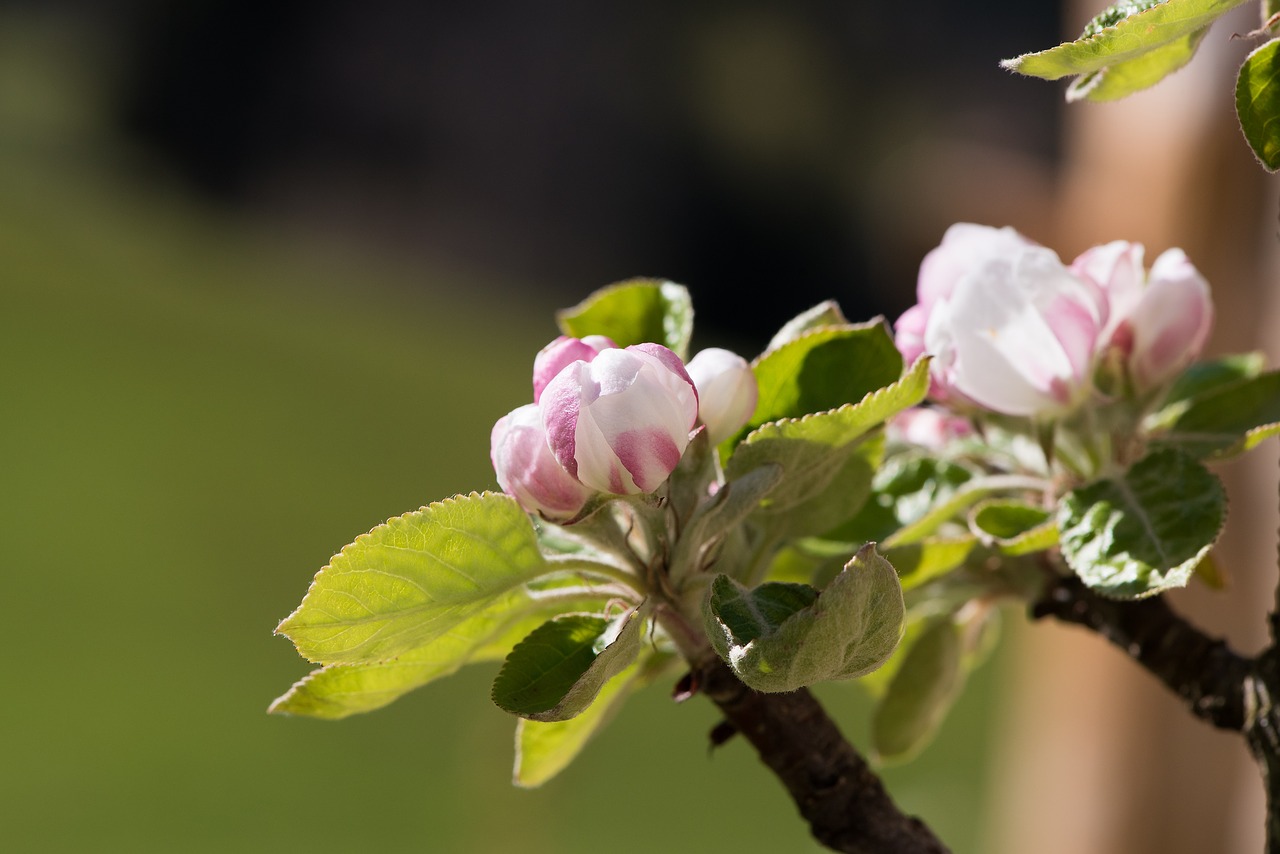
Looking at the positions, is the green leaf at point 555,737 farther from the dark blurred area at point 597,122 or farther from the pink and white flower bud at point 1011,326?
the dark blurred area at point 597,122

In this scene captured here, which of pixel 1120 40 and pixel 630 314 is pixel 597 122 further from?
pixel 1120 40

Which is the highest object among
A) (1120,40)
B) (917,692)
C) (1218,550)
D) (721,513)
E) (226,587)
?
(1120,40)

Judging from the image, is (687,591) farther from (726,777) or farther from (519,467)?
(726,777)

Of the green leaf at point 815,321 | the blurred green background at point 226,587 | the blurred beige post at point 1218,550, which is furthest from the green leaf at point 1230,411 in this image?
the blurred green background at point 226,587

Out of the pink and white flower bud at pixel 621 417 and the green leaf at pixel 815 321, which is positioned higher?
the pink and white flower bud at pixel 621 417

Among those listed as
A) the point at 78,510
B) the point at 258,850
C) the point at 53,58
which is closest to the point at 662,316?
the point at 258,850

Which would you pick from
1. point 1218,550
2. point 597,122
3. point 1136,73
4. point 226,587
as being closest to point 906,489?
point 1136,73

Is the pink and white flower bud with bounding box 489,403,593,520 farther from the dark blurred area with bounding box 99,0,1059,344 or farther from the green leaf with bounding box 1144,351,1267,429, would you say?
the dark blurred area with bounding box 99,0,1059,344
